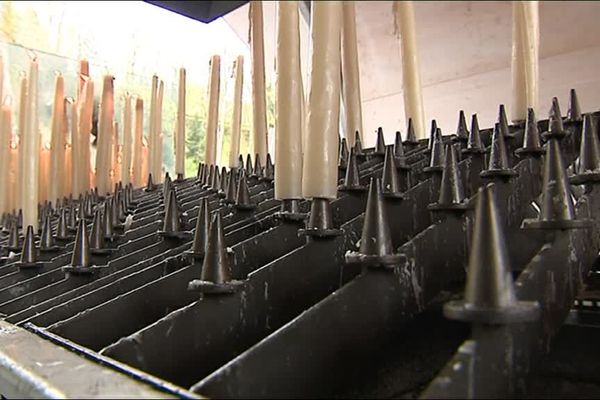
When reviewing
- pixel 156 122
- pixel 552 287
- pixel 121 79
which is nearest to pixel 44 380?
pixel 552 287

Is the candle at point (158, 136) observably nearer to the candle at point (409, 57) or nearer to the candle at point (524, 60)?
the candle at point (409, 57)

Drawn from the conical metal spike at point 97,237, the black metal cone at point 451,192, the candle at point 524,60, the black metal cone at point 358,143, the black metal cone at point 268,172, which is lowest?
the conical metal spike at point 97,237

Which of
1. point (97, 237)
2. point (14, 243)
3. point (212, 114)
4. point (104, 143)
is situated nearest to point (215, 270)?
point (97, 237)

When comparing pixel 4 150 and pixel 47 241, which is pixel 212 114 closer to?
pixel 47 241

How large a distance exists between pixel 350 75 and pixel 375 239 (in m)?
0.73

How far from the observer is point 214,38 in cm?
270

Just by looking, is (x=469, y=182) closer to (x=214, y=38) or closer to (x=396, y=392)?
(x=396, y=392)

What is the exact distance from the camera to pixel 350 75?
111 centimetres

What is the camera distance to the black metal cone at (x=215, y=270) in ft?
1.56

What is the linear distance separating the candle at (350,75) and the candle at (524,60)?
316 millimetres

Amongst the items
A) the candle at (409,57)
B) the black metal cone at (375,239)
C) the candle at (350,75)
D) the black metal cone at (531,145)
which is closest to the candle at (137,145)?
the candle at (350,75)

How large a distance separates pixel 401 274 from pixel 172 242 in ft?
1.56

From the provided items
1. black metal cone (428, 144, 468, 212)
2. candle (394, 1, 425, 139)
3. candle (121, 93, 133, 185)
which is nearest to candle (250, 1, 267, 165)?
candle (394, 1, 425, 139)

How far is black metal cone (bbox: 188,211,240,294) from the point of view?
1.56 ft
